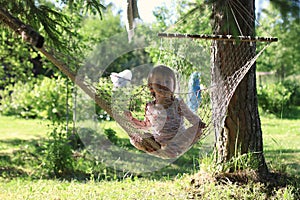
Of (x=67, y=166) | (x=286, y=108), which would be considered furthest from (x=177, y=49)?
(x=286, y=108)

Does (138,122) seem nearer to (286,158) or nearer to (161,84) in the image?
(161,84)

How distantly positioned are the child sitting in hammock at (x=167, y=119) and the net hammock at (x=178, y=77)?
3 cm

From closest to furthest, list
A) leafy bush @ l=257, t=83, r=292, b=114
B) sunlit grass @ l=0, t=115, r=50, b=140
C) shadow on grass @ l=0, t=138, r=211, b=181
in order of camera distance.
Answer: shadow on grass @ l=0, t=138, r=211, b=181
sunlit grass @ l=0, t=115, r=50, b=140
leafy bush @ l=257, t=83, r=292, b=114

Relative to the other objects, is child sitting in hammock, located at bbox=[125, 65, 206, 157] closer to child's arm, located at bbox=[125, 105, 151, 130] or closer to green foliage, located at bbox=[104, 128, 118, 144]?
child's arm, located at bbox=[125, 105, 151, 130]

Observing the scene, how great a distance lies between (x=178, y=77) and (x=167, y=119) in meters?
0.64

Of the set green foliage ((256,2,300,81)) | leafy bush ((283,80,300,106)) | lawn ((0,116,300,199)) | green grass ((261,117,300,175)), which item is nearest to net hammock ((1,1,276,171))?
lawn ((0,116,300,199))

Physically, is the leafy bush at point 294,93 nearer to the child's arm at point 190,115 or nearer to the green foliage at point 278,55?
the green foliage at point 278,55

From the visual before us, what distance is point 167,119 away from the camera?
2395 millimetres

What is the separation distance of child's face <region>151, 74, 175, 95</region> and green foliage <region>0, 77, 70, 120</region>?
A: 288cm

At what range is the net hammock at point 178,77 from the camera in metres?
2.17

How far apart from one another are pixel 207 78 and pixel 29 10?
5.02ft

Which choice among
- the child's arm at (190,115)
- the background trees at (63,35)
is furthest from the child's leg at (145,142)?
the background trees at (63,35)

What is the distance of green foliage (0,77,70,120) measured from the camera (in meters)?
5.35

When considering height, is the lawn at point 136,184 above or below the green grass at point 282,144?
below
